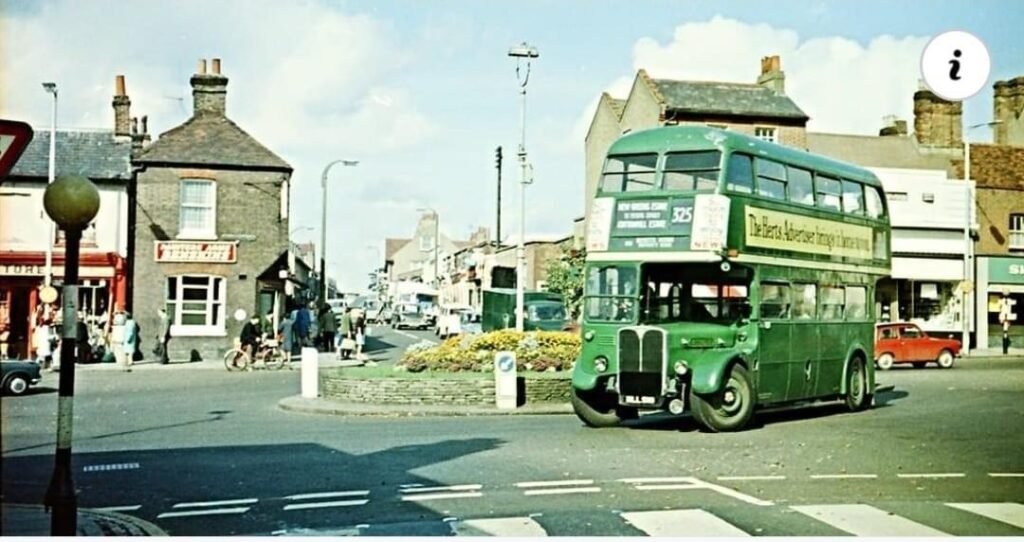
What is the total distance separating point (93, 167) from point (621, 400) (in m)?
6.06

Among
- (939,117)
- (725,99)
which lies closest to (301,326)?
(725,99)

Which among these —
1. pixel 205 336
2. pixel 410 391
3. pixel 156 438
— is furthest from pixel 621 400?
pixel 205 336

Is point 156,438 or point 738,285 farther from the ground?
point 738,285

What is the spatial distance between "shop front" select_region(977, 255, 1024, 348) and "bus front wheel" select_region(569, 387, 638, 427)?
5817mm

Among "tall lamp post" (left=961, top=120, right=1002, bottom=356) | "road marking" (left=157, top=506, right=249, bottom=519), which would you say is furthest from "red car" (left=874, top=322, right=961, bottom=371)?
"road marking" (left=157, top=506, right=249, bottom=519)

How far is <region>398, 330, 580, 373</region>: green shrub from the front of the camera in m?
17.0

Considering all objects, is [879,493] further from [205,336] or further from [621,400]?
[205,336]

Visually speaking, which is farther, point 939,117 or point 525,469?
point 939,117

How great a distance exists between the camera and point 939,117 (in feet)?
37.7

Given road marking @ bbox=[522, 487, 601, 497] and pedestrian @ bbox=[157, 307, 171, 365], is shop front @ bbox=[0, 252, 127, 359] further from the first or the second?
road marking @ bbox=[522, 487, 601, 497]

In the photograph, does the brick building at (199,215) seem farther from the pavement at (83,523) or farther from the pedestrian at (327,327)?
the pedestrian at (327,327)

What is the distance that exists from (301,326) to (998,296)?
1622cm

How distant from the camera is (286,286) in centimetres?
2388

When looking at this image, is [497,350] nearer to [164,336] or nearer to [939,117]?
[164,336]
